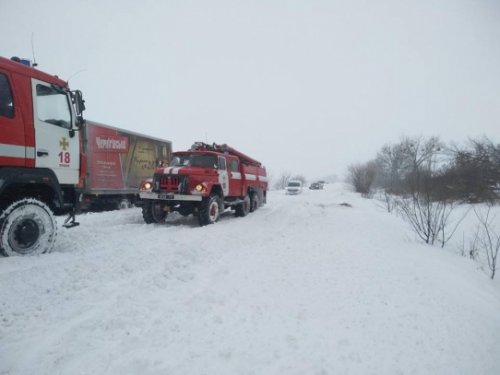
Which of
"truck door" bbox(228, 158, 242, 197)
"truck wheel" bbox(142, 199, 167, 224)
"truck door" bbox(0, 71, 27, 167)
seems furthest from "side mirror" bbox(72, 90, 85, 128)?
"truck door" bbox(228, 158, 242, 197)

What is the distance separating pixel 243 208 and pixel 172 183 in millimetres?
3789

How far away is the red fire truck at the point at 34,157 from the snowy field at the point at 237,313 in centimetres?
53

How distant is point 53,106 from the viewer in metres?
5.30

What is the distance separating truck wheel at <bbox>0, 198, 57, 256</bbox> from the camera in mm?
4402

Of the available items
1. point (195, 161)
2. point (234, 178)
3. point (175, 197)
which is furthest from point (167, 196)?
point (234, 178)

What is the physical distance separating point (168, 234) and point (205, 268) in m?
2.48

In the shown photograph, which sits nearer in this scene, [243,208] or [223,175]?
[223,175]

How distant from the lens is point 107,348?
2.37 metres

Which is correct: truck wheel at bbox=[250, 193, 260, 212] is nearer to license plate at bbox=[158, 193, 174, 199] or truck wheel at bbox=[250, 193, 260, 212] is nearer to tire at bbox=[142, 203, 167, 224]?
tire at bbox=[142, 203, 167, 224]

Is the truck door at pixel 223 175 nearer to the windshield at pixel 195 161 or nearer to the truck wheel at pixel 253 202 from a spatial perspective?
the windshield at pixel 195 161

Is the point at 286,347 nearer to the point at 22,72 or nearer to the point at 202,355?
the point at 202,355

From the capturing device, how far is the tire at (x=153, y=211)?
8.37 metres

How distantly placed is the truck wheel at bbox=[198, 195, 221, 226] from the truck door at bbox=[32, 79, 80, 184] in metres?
3.45

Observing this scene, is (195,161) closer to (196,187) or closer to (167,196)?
(196,187)
